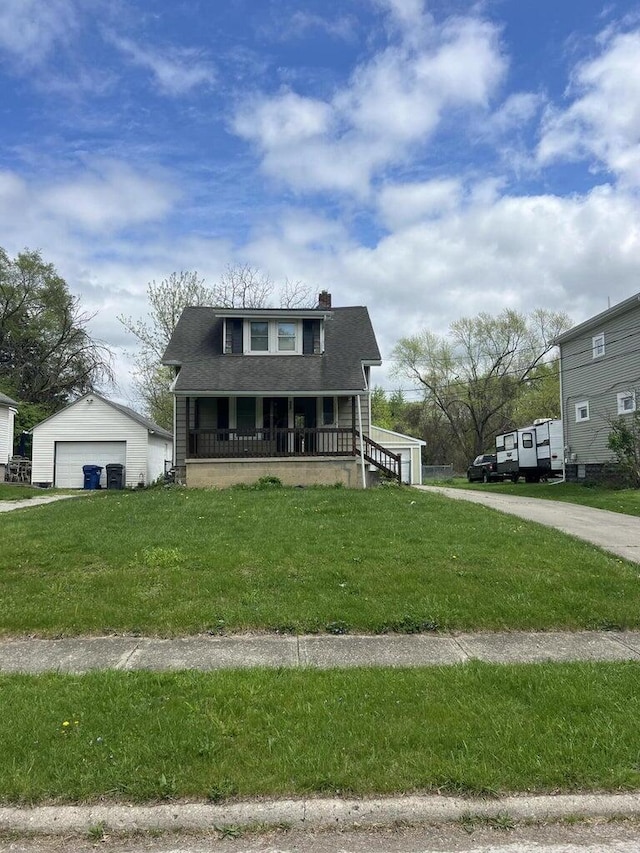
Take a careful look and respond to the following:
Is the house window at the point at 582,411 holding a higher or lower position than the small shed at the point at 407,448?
higher

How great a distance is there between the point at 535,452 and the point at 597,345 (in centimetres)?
675

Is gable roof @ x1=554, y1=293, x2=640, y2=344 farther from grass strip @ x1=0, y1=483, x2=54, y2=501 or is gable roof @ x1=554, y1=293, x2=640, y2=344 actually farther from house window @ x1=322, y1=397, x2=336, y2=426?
grass strip @ x1=0, y1=483, x2=54, y2=501

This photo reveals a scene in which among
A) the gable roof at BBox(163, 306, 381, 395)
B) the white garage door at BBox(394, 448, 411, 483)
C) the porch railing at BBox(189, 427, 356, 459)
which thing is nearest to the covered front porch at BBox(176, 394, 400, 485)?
the porch railing at BBox(189, 427, 356, 459)

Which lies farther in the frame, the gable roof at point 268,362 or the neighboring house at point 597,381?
the neighboring house at point 597,381

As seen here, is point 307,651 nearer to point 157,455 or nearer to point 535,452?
point 157,455

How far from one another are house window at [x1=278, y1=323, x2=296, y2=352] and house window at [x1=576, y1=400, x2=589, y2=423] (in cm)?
1242

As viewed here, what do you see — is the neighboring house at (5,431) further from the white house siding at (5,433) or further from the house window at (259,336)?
the house window at (259,336)

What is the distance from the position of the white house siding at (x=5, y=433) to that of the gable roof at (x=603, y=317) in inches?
955

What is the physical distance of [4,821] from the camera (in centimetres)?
297

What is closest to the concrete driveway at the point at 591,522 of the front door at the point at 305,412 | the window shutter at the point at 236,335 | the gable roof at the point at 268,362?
the gable roof at the point at 268,362

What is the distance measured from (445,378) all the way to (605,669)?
150 feet

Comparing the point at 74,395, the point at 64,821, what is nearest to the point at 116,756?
A: the point at 64,821

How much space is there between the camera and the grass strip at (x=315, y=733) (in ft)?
10.5

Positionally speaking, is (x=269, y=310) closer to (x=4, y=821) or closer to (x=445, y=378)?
(x=4, y=821)
